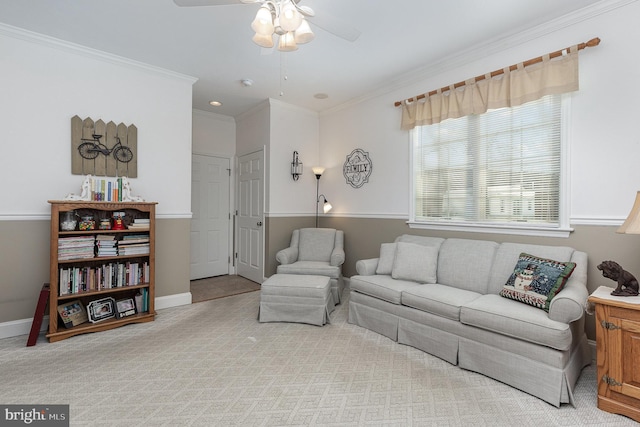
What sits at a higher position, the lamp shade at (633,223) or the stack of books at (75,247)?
the lamp shade at (633,223)

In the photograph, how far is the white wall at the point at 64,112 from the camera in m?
2.72

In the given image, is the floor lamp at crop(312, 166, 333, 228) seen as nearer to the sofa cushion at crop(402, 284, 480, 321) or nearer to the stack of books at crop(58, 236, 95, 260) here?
the sofa cushion at crop(402, 284, 480, 321)

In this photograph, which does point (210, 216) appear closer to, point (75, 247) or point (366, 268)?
point (75, 247)

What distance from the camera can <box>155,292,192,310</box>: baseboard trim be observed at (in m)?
3.52

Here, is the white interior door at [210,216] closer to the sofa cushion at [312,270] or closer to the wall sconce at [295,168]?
the wall sconce at [295,168]

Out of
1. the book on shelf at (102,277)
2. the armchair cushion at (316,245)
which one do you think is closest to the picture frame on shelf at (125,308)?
the book on shelf at (102,277)

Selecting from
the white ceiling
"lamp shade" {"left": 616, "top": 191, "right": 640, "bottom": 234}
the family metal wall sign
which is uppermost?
the white ceiling

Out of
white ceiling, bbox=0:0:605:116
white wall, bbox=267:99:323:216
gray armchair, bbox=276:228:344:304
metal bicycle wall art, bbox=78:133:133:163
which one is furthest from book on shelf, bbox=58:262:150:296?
white ceiling, bbox=0:0:605:116

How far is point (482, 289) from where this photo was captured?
2635 mm

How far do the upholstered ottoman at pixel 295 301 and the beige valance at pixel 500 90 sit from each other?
2.18 metres

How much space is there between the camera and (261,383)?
205cm

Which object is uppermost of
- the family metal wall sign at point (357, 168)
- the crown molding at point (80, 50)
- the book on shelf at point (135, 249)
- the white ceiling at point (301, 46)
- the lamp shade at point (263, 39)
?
the white ceiling at point (301, 46)

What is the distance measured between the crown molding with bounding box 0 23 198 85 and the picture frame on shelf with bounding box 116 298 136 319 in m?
2.50

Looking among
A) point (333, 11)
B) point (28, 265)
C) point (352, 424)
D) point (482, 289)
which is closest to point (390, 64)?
point (333, 11)
